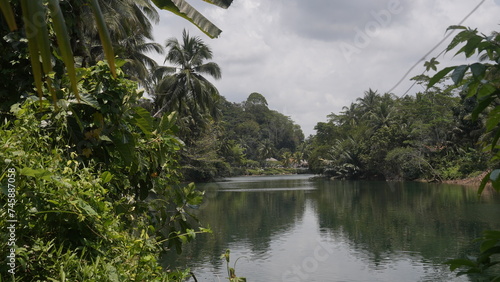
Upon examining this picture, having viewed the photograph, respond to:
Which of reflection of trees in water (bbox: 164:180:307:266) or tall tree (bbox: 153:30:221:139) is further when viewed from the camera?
tall tree (bbox: 153:30:221:139)

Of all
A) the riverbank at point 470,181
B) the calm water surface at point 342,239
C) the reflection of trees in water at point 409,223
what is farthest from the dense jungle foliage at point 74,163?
the riverbank at point 470,181

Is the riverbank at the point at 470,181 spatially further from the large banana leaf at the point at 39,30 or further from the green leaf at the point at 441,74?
the large banana leaf at the point at 39,30

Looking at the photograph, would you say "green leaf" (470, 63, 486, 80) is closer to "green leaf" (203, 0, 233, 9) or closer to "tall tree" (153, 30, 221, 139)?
"green leaf" (203, 0, 233, 9)

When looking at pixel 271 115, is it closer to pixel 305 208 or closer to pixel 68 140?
pixel 305 208

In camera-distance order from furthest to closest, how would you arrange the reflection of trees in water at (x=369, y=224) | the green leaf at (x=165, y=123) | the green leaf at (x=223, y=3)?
the reflection of trees in water at (x=369, y=224) < the green leaf at (x=165, y=123) < the green leaf at (x=223, y=3)

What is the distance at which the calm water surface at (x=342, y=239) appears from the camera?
326 inches

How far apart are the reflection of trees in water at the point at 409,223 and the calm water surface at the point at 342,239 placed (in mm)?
19

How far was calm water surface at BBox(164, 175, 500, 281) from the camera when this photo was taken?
27.2ft

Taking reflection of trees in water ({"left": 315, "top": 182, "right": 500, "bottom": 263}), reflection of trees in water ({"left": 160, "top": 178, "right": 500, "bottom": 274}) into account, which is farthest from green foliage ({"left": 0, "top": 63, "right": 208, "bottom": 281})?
reflection of trees in water ({"left": 315, "top": 182, "right": 500, "bottom": 263})

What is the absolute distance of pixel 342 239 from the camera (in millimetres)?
11461

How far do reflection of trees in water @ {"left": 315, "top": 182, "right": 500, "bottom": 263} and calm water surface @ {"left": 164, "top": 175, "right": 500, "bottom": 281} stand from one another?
19 mm

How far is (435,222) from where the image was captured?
13.2 metres

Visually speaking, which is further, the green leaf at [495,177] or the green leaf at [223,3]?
the green leaf at [223,3]

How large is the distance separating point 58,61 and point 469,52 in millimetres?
1976
